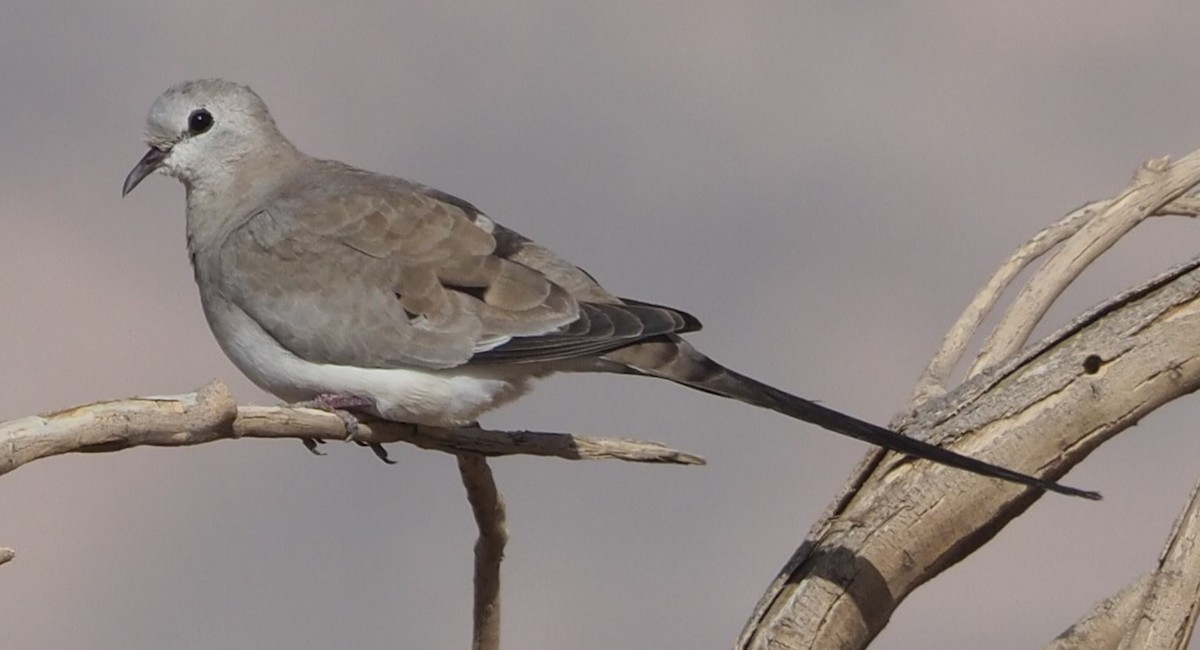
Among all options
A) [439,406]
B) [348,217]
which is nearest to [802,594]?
[439,406]

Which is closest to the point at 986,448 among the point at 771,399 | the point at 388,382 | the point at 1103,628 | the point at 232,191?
the point at 771,399

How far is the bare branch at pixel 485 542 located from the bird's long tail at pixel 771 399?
47cm

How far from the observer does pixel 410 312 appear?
478 cm

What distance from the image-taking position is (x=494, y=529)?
4754mm

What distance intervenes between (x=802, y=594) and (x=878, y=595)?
0.71ft

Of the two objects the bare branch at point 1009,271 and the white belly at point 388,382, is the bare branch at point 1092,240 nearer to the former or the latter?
the bare branch at point 1009,271

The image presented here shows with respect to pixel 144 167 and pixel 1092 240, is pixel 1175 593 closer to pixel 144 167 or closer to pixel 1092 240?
pixel 1092 240

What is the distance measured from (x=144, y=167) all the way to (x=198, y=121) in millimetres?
222

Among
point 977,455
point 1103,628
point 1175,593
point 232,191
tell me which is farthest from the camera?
point 232,191

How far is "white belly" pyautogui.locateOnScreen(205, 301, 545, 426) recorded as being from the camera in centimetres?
467

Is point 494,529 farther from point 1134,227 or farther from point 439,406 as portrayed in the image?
point 1134,227

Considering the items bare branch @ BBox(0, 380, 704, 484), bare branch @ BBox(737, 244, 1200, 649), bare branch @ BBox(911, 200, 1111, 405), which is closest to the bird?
bare branch @ BBox(737, 244, 1200, 649)

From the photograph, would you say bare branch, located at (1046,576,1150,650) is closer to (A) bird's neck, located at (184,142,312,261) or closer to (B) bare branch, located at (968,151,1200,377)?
(B) bare branch, located at (968,151,1200,377)

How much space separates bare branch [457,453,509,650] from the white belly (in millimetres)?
164
